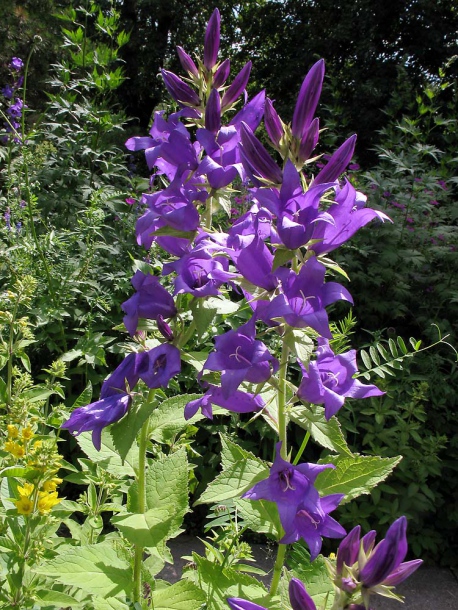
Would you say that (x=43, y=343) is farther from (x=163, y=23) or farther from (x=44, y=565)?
(x=163, y=23)

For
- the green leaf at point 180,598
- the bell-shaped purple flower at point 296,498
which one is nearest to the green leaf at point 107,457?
the green leaf at point 180,598

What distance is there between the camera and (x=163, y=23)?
40.1 ft

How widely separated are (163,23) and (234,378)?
1324 centimetres

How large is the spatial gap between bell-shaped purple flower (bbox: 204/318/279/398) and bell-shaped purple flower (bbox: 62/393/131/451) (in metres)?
0.27

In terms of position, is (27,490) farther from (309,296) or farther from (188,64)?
(188,64)

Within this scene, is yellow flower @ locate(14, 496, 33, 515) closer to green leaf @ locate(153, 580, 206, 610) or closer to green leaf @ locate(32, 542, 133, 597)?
green leaf @ locate(32, 542, 133, 597)

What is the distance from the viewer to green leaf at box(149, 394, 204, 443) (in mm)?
1377

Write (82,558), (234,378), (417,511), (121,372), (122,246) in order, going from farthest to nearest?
(122,246)
(417,511)
(82,558)
(121,372)
(234,378)

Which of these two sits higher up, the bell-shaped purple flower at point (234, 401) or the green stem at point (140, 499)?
the bell-shaped purple flower at point (234, 401)

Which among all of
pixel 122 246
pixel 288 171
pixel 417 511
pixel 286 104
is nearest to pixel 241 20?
pixel 286 104

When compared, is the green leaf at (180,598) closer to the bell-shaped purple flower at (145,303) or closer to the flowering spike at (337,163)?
the bell-shaped purple flower at (145,303)

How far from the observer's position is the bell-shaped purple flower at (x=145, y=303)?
1.14m

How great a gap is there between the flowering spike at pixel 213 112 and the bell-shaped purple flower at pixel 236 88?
0.11m

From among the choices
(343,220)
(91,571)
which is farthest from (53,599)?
(343,220)
